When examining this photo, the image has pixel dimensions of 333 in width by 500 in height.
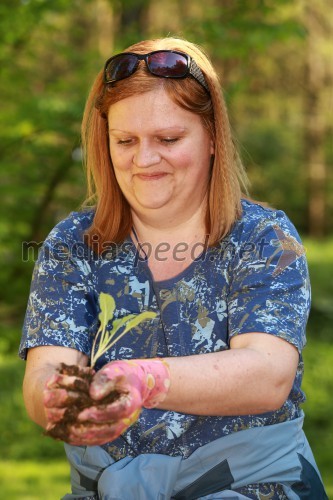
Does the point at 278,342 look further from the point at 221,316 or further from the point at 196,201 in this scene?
the point at 196,201

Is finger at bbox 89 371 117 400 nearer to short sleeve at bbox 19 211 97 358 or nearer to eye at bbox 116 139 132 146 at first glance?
short sleeve at bbox 19 211 97 358

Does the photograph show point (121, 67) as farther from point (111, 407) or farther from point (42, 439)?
point (42, 439)

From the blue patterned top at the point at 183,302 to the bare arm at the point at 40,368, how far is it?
25 millimetres

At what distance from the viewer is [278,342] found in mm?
2053

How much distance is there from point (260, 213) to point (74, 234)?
0.59 meters

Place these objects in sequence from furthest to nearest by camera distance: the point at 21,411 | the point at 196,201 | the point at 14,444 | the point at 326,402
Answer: the point at 326,402 < the point at 21,411 < the point at 14,444 < the point at 196,201

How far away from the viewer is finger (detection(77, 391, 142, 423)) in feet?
5.50

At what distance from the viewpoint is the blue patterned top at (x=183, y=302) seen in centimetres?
217

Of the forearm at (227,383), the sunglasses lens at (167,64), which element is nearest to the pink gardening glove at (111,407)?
the forearm at (227,383)

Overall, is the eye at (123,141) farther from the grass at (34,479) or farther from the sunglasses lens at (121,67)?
the grass at (34,479)

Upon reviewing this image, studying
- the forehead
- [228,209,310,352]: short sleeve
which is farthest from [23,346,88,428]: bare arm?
the forehead

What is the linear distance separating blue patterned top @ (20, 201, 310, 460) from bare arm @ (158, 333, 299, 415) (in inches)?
3.5

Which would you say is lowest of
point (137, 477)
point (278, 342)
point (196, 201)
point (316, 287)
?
point (316, 287)

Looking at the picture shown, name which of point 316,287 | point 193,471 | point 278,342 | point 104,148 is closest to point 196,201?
point 104,148
